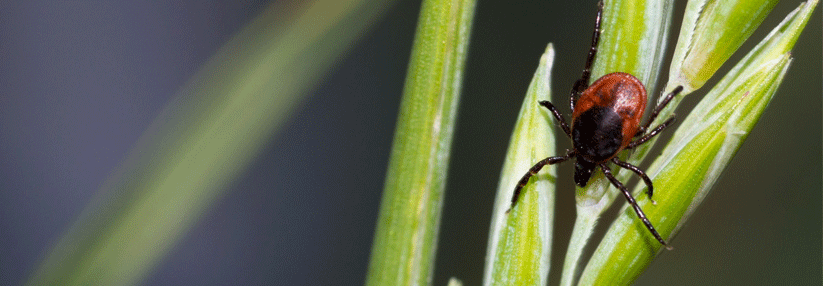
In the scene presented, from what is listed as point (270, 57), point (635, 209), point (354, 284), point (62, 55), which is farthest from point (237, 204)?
point (635, 209)

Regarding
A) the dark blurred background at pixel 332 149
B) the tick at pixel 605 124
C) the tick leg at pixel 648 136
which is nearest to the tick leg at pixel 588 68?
the tick at pixel 605 124

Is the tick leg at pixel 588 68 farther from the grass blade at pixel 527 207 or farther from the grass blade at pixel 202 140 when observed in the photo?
the grass blade at pixel 202 140

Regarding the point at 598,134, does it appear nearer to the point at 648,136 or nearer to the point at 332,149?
the point at 648,136

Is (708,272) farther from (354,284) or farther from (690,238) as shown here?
(354,284)

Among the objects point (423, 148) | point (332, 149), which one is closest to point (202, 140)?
point (423, 148)

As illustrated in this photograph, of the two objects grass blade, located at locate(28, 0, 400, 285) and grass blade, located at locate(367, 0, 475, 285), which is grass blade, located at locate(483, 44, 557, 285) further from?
grass blade, located at locate(28, 0, 400, 285)

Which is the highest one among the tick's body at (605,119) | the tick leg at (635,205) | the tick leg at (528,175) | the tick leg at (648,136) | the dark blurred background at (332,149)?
the dark blurred background at (332,149)

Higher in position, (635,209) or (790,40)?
(790,40)
